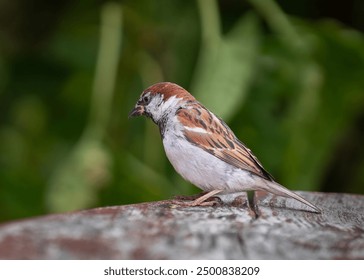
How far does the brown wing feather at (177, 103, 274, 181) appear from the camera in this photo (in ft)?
4.44

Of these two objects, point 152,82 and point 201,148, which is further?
point 152,82

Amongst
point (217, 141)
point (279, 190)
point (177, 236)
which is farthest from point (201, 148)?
point (177, 236)

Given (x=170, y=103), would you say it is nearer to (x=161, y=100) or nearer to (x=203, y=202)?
(x=161, y=100)

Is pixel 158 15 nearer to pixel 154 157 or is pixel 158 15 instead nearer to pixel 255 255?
pixel 154 157

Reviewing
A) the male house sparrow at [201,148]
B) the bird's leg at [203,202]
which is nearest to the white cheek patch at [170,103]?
the male house sparrow at [201,148]

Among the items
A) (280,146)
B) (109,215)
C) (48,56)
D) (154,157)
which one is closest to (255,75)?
(280,146)

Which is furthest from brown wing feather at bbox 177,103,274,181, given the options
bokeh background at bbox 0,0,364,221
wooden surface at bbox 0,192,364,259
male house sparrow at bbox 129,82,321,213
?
bokeh background at bbox 0,0,364,221

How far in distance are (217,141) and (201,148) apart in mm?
32

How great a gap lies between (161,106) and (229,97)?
0.49m

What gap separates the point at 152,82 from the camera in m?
2.40

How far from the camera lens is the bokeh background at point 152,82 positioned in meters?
2.06

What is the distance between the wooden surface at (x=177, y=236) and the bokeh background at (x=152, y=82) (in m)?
0.80

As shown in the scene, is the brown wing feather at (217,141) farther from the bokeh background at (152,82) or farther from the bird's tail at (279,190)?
the bokeh background at (152,82)
